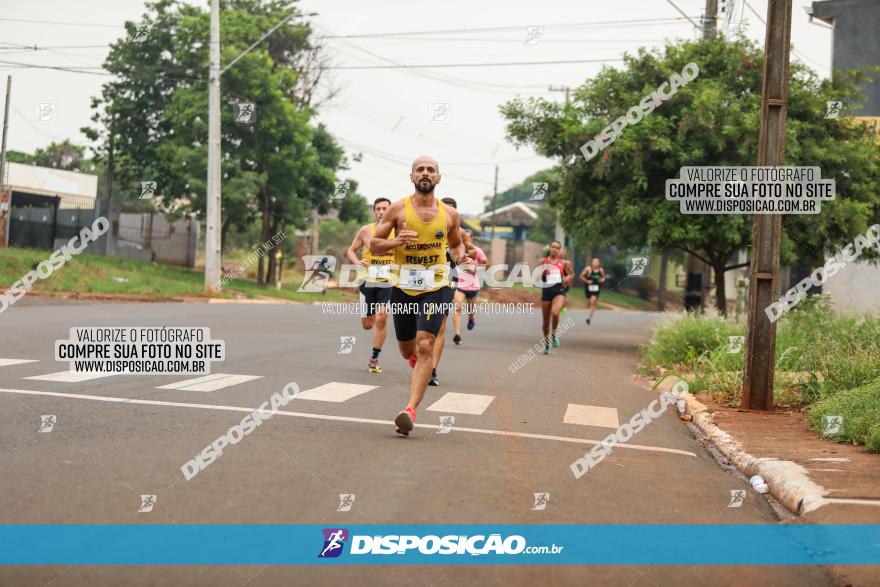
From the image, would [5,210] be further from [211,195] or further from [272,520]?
[272,520]

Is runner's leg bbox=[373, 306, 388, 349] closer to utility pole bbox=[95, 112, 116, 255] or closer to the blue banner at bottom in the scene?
the blue banner at bottom

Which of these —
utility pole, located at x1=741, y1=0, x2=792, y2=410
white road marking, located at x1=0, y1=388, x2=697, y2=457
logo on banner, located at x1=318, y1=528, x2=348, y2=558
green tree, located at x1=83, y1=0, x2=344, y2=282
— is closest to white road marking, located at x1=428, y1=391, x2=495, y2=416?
white road marking, located at x1=0, y1=388, x2=697, y2=457

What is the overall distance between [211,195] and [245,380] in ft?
72.7

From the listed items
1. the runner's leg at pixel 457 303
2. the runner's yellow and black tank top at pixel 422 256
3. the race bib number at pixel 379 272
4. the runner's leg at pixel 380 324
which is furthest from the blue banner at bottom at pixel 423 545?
the runner's leg at pixel 457 303

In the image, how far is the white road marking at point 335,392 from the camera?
10539 millimetres

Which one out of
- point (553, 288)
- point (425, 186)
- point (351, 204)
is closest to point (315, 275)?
point (351, 204)

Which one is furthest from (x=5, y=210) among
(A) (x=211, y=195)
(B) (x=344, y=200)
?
(B) (x=344, y=200)

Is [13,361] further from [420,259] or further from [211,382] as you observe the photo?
[420,259]

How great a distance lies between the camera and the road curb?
6.43m

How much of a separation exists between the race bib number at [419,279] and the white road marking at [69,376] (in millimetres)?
4015

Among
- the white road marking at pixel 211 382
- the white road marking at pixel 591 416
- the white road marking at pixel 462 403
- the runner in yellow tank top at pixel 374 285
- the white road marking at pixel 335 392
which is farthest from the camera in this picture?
the runner in yellow tank top at pixel 374 285

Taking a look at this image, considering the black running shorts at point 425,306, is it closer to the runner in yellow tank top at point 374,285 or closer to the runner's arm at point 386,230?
the runner's arm at point 386,230

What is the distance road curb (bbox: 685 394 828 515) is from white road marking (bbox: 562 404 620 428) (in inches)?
35.7

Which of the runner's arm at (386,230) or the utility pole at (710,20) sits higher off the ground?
the utility pole at (710,20)
